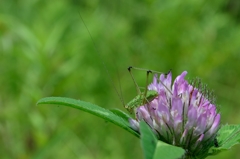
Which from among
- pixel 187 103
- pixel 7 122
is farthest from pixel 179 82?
pixel 7 122

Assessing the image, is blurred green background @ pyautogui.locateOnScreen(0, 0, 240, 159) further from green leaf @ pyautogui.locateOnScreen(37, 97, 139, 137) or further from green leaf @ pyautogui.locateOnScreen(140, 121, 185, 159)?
green leaf @ pyautogui.locateOnScreen(140, 121, 185, 159)

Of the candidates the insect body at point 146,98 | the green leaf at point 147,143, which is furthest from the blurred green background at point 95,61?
the green leaf at point 147,143

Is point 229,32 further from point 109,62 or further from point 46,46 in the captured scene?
point 46,46

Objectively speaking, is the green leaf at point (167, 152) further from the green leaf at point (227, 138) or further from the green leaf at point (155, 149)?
the green leaf at point (227, 138)

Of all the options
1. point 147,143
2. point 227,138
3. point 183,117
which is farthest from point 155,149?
point 227,138

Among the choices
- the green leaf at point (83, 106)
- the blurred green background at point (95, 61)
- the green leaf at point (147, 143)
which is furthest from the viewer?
the blurred green background at point (95, 61)

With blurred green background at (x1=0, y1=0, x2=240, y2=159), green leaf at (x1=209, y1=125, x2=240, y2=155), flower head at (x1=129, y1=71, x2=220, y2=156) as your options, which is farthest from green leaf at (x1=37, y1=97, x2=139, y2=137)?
blurred green background at (x1=0, y1=0, x2=240, y2=159)
